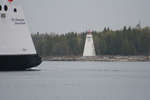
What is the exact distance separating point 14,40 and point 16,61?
2376 millimetres

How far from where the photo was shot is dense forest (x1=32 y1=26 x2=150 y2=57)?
160 metres

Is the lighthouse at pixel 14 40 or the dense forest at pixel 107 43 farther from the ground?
the lighthouse at pixel 14 40

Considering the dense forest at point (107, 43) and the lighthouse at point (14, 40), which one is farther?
the dense forest at point (107, 43)

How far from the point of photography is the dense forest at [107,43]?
6309 inches

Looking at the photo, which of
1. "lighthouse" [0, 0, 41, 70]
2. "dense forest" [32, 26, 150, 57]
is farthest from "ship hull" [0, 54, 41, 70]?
"dense forest" [32, 26, 150, 57]

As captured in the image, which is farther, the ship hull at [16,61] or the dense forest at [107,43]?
the dense forest at [107,43]

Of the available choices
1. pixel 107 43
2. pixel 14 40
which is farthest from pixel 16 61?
pixel 107 43

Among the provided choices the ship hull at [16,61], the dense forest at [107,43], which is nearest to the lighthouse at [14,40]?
the ship hull at [16,61]

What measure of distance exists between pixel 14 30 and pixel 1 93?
23.0 metres

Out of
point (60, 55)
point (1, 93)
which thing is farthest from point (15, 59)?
point (60, 55)

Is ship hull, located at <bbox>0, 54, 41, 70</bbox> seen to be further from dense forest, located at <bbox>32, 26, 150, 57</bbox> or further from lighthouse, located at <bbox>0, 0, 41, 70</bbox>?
dense forest, located at <bbox>32, 26, 150, 57</bbox>

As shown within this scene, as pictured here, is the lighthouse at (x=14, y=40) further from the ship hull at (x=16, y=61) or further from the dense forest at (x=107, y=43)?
the dense forest at (x=107, y=43)

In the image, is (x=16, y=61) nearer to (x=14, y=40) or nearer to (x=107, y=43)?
(x=14, y=40)

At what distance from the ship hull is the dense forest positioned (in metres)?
93.6
